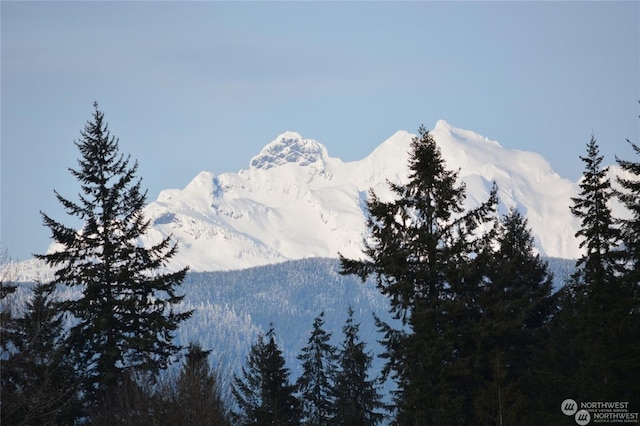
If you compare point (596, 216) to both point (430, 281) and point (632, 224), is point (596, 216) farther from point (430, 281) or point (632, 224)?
point (430, 281)

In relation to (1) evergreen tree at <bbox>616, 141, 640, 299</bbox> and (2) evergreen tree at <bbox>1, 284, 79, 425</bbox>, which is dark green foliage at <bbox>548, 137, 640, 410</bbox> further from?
(2) evergreen tree at <bbox>1, 284, 79, 425</bbox>

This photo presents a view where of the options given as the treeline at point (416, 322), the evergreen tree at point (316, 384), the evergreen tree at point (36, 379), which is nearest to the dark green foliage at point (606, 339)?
the treeline at point (416, 322)

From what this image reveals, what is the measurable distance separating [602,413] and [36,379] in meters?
15.2

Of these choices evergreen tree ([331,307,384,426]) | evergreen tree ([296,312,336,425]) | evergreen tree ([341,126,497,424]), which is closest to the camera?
evergreen tree ([341,126,497,424])

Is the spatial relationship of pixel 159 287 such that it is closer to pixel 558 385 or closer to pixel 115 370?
pixel 115 370

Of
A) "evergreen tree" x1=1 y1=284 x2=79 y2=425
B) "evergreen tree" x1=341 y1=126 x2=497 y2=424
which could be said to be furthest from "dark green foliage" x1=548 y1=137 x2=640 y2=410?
"evergreen tree" x1=1 y1=284 x2=79 y2=425

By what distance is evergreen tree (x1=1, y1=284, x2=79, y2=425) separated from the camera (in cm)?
2425

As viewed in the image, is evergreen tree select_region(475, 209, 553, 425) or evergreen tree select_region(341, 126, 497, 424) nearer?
evergreen tree select_region(475, 209, 553, 425)

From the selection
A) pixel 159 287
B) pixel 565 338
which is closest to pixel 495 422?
pixel 565 338

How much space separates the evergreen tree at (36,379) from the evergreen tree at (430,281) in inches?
391

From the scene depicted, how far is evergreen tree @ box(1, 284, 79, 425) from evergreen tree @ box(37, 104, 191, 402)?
1.00 meters

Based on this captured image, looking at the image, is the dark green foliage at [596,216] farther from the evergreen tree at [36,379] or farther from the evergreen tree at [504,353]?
the evergreen tree at [36,379]

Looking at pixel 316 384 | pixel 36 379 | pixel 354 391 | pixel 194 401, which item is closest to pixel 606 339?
pixel 194 401

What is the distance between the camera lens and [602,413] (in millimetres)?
28328
